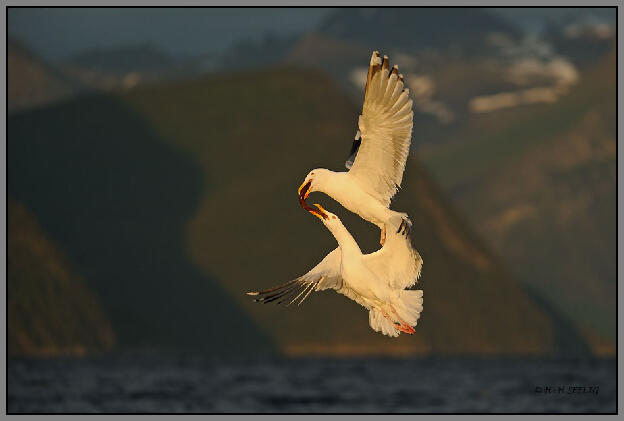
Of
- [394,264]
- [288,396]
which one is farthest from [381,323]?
[288,396]

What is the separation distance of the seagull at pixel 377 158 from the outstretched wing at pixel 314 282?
44.7 inches

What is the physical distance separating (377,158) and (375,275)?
2299 millimetres

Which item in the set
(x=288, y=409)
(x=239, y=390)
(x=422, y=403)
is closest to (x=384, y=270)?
Answer: (x=288, y=409)

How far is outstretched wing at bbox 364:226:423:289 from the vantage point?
27328mm

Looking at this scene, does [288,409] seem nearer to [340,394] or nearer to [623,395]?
[340,394]

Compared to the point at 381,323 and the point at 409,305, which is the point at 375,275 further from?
the point at 381,323

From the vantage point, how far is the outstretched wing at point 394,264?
27328mm

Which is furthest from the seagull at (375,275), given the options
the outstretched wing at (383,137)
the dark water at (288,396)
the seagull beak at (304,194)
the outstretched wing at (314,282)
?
the dark water at (288,396)

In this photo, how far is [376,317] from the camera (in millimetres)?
29250

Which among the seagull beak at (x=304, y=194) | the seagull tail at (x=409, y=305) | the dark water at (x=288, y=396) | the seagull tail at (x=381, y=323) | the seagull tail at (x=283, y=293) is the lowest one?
the dark water at (x=288, y=396)

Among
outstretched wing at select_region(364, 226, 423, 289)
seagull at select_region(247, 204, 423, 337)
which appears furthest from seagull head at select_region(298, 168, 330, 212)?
outstretched wing at select_region(364, 226, 423, 289)

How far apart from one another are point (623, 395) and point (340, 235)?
139 m

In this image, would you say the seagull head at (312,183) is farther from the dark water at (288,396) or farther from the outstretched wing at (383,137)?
the dark water at (288,396)

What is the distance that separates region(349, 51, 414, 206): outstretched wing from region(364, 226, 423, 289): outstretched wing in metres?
0.91
